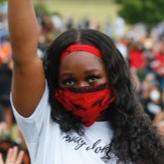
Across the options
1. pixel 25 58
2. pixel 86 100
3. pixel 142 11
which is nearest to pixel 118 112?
pixel 86 100

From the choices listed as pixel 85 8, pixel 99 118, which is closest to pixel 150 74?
pixel 99 118

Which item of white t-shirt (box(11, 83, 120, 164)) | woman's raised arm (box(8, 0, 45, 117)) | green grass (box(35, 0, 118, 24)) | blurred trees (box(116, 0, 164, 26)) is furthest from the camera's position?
green grass (box(35, 0, 118, 24))

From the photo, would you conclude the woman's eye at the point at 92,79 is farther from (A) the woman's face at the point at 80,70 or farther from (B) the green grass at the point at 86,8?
(B) the green grass at the point at 86,8

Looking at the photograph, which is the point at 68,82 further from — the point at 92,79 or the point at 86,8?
the point at 86,8

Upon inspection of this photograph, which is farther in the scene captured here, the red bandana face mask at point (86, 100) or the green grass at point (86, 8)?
the green grass at point (86, 8)

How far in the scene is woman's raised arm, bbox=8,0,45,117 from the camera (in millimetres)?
2883

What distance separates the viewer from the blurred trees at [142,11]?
31.8m

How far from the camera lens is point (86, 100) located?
3053 mm

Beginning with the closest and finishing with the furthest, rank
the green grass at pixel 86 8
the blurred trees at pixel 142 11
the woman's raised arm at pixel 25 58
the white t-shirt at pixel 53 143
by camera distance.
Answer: the woman's raised arm at pixel 25 58, the white t-shirt at pixel 53 143, the blurred trees at pixel 142 11, the green grass at pixel 86 8

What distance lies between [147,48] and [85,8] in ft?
93.8

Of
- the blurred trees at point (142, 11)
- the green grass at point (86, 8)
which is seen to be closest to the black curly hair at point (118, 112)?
the blurred trees at point (142, 11)

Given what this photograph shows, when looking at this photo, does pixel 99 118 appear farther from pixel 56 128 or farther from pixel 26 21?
pixel 26 21

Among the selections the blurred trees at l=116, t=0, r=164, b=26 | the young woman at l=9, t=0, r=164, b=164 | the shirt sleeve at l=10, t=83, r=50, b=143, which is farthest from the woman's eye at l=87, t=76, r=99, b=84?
the blurred trees at l=116, t=0, r=164, b=26

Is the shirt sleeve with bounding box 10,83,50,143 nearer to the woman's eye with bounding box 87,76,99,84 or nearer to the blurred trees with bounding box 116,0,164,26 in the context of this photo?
the woman's eye with bounding box 87,76,99,84
